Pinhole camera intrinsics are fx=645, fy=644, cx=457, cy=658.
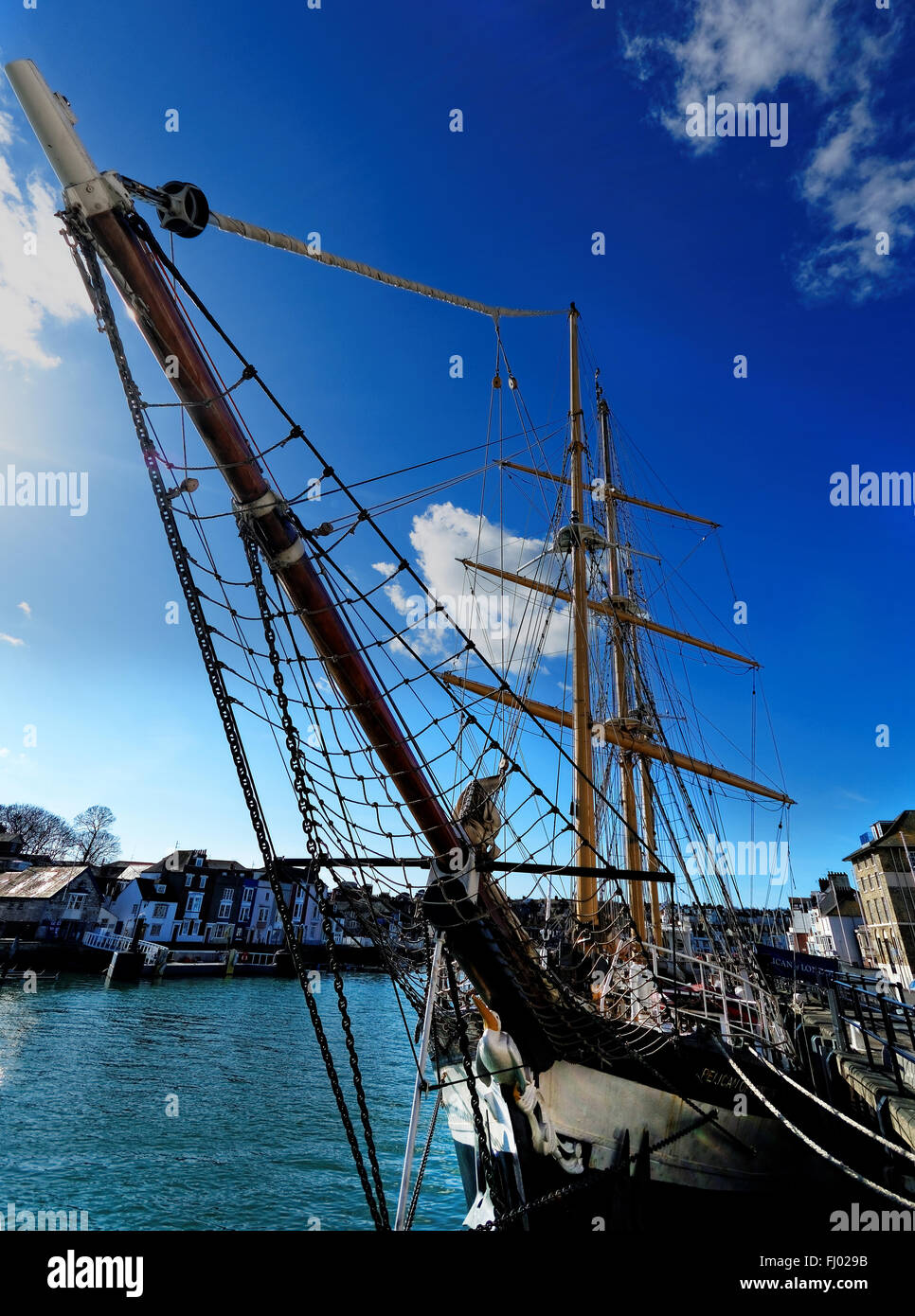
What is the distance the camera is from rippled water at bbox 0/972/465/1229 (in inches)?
488

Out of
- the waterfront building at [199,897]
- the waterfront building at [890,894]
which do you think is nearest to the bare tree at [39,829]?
the waterfront building at [199,897]

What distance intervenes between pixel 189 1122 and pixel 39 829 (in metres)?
67.7

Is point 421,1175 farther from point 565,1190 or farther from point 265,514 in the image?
point 265,514

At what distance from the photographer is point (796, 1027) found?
41.7ft

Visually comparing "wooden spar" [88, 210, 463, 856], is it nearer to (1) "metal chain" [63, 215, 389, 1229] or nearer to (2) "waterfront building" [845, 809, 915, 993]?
(1) "metal chain" [63, 215, 389, 1229]

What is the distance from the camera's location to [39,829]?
235 ft

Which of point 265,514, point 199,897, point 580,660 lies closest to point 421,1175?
point 265,514

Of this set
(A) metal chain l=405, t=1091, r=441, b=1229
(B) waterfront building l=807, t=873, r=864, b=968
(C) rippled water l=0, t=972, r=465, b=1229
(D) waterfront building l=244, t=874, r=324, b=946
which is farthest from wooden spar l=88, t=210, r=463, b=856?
(B) waterfront building l=807, t=873, r=864, b=968

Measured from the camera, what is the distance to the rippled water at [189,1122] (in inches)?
488

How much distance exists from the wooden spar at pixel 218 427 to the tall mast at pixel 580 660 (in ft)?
20.7
